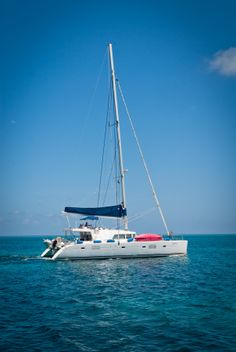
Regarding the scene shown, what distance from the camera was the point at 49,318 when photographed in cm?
1409

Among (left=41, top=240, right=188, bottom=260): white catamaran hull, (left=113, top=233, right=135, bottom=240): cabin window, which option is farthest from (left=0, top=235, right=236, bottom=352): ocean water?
(left=113, top=233, right=135, bottom=240): cabin window

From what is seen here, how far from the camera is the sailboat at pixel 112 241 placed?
33.8m

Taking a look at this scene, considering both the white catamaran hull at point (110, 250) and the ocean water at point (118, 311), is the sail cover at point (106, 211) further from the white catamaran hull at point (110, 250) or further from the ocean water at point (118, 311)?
the ocean water at point (118, 311)

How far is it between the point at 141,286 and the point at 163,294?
2.49m

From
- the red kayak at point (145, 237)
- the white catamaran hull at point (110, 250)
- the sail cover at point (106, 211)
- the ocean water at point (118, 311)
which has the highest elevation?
the sail cover at point (106, 211)

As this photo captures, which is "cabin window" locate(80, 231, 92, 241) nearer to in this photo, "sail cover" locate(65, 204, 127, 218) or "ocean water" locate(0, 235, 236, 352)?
"sail cover" locate(65, 204, 127, 218)

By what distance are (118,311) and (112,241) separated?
1872 cm

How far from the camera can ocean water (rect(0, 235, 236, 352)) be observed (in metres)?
11.2

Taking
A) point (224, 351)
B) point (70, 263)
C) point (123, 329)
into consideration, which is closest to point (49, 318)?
point (123, 329)

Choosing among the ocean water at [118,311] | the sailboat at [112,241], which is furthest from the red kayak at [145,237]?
the ocean water at [118,311]

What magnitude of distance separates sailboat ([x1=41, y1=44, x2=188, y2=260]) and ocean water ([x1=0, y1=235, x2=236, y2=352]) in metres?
6.08

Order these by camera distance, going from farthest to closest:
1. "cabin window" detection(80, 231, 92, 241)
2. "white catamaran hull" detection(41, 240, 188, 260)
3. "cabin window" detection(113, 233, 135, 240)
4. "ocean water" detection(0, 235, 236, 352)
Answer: "cabin window" detection(80, 231, 92, 241), "cabin window" detection(113, 233, 135, 240), "white catamaran hull" detection(41, 240, 188, 260), "ocean water" detection(0, 235, 236, 352)

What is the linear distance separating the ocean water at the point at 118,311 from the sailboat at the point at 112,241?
6078 mm

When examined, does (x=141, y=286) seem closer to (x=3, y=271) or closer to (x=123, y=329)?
(x=123, y=329)
